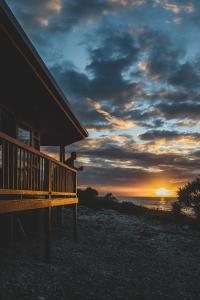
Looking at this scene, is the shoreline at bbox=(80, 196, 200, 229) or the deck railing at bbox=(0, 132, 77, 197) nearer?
the deck railing at bbox=(0, 132, 77, 197)

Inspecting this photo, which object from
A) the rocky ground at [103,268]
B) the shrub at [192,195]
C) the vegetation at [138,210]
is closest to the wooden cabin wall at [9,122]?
the rocky ground at [103,268]

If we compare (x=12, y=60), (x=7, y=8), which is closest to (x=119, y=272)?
(x=12, y=60)

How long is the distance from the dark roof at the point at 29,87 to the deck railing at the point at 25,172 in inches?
60.9

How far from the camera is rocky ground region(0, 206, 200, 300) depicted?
6.49 m

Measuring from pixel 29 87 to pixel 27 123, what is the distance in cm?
318

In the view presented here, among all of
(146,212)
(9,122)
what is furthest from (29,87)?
(146,212)

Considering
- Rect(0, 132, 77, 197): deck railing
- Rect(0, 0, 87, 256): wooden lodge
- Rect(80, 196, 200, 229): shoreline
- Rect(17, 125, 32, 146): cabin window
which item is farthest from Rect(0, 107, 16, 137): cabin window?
Rect(80, 196, 200, 229): shoreline

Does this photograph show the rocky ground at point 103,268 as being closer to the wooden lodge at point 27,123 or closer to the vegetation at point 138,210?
the wooden lodge at point 27,123

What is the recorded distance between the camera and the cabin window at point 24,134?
11.4 meters

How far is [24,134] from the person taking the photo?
1194 centimetres

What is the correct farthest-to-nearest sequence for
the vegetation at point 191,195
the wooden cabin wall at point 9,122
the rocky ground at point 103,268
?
the vegetation at point 191,195, the wooden cabin wall at point 9,122, the rocky ground at point 103,268

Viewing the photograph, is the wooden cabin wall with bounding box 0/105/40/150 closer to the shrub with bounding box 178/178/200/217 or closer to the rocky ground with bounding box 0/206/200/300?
the rocky ground with bounding box 0/206/200/300

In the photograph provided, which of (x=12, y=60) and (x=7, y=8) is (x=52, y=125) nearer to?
(x=12, y=60)

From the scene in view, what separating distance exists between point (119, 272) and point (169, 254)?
3542 mm
